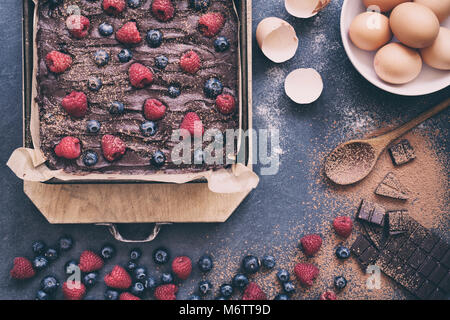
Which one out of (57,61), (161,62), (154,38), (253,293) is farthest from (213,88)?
(253,293)

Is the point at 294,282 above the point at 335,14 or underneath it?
underneath

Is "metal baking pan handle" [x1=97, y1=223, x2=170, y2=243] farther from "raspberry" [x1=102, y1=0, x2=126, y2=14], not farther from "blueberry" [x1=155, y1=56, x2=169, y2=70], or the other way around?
"raspberry" [x1=102, y1=0, x2=126, y2=14]

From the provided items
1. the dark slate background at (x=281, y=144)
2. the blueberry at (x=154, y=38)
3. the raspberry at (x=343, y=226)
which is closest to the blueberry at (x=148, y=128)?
the blueberry at (x=154, y=38)

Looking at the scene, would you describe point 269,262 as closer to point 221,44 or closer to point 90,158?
point 90,158

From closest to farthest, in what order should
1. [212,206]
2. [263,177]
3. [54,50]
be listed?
[54,50] < [212,206] < [263,177]
